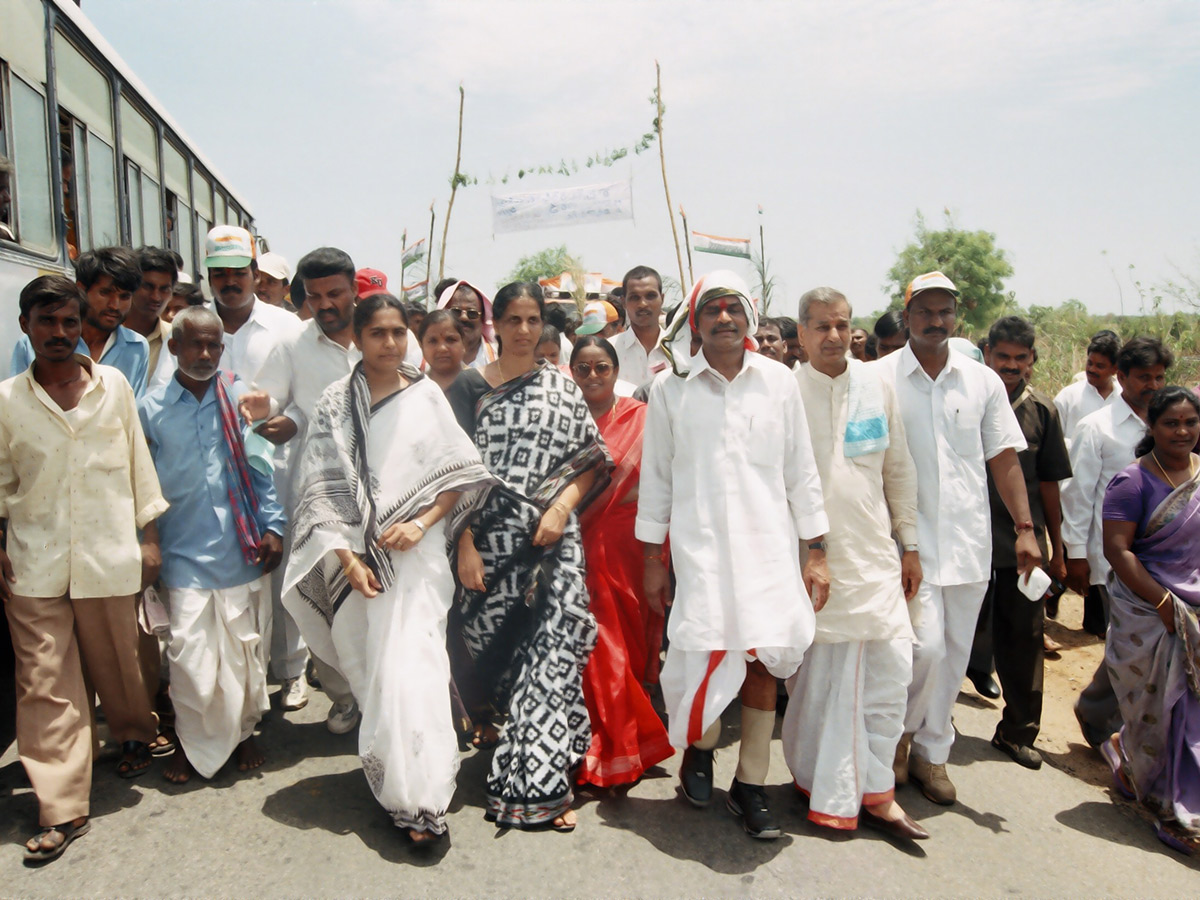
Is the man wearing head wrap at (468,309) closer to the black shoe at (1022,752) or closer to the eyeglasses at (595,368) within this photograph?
the eyeglasses at (595,368)

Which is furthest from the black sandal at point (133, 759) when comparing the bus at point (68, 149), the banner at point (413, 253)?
the banner at point (413, 253)

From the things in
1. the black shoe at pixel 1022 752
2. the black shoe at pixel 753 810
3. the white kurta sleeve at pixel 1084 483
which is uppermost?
the white kurta sleeve at pixel 1084 483

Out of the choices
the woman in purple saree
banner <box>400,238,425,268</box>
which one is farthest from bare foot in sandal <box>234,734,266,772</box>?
banner <box>400,238,425,268</box>

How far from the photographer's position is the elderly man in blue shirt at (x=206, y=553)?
11.1 ft

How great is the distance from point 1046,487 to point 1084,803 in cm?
155

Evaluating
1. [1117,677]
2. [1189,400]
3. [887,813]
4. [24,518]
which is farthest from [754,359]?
[24,518]

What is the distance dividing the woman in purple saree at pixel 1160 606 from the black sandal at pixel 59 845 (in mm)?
4131

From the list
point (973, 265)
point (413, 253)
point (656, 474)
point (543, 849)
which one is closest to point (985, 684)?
point (656, 474)

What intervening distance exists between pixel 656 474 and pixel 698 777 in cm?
119

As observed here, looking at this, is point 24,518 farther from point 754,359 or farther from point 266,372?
point 754,359

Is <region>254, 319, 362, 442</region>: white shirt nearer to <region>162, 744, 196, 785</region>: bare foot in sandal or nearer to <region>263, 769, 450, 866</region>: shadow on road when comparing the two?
<region>162, 744, 196, 785</region>: bare foot in sandal

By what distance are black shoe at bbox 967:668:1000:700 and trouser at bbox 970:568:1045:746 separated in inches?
30.9

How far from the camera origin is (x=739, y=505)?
10.3 feet

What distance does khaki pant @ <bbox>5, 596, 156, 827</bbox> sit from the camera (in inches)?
116
